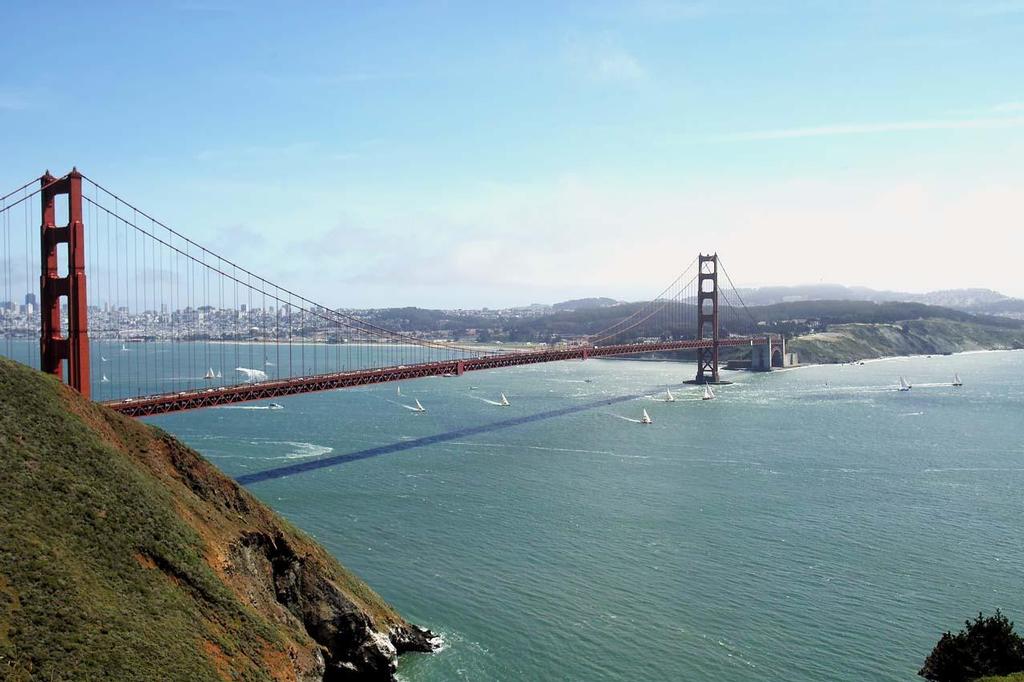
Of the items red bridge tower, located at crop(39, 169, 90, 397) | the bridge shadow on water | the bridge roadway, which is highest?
red bridge tower, located at crop(39, 169, 90, 397)

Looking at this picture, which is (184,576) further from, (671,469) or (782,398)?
(782,398)

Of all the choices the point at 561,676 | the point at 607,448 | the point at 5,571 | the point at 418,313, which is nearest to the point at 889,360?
the point at 607,448

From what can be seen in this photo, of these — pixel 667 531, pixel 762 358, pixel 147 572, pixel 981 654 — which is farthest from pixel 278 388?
pixel 762 358

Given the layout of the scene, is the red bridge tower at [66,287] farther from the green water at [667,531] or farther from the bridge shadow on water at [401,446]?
the bridge shadow on water at [401,446]

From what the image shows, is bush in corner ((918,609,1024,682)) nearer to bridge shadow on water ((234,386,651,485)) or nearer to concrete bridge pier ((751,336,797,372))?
bridge shadow on water ((234,386,651,485))

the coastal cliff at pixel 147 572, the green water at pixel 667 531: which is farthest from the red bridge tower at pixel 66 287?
the green water at pixel 667 531

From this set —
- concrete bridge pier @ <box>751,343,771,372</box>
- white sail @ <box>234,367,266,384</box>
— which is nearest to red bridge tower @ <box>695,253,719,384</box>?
concrete bridge pier @ <box>751,343,771,372</box>

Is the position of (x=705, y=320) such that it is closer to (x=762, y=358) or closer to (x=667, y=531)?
(x=762, y=358)
